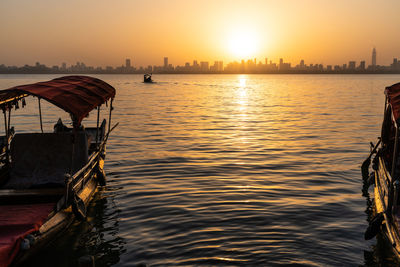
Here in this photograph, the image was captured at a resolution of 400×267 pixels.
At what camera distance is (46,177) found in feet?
36.3

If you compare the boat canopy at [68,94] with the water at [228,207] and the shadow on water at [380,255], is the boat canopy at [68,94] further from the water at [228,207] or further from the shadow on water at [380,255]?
the shadow on water at [380,255]

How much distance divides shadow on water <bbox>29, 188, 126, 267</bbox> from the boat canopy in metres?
2.73

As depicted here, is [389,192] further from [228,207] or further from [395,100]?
[228,207]

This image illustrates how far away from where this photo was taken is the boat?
7.78m

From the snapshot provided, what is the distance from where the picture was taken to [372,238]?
971cm

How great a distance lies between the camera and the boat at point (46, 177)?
25.5 ft

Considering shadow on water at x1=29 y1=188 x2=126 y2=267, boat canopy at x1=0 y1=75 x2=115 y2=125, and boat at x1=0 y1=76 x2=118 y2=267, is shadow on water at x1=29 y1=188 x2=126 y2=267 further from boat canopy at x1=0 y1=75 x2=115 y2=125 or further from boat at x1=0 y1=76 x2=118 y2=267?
boat canopy at x1=0 y1=75 x2=115 y2=125

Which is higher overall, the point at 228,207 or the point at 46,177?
the point at 46,177

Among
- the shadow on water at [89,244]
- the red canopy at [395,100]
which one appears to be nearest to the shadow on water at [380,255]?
the red canopy at [395,100]

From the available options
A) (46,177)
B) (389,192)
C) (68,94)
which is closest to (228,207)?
(389,192)

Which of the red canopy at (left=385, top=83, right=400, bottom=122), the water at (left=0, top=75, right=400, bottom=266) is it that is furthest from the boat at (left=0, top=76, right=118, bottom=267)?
the red canopy at (left=385, top=83, right=400, bottom=122)

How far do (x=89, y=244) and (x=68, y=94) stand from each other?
394 centimetres

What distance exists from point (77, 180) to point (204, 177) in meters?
5.51

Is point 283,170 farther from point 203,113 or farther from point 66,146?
point 203,113
